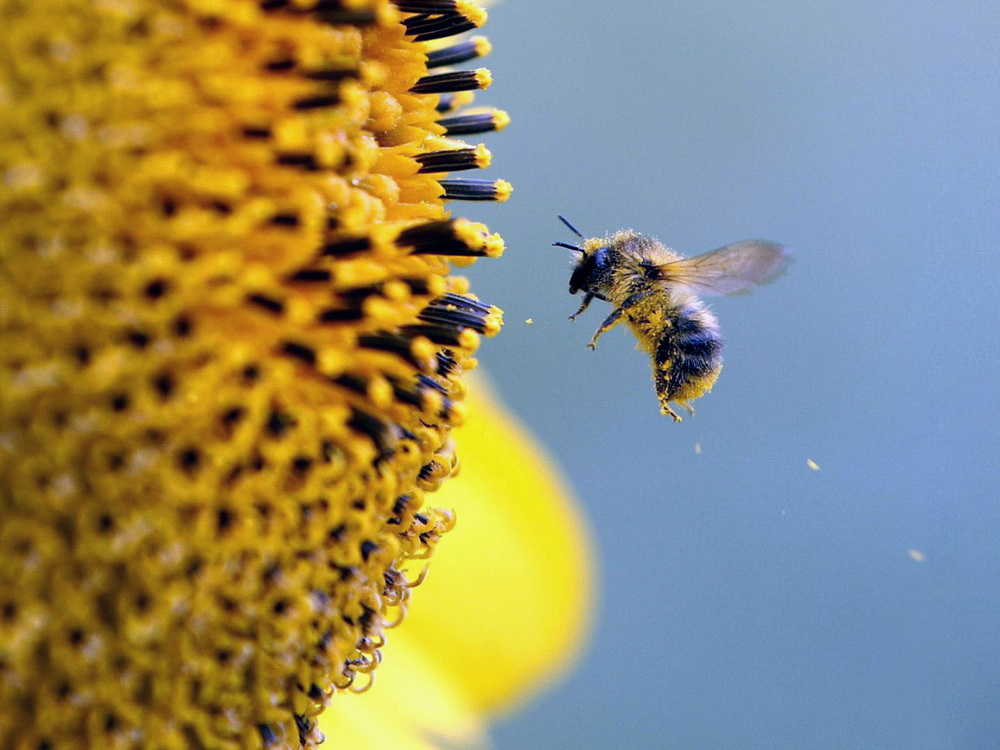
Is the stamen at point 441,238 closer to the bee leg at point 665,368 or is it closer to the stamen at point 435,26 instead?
the stamen at point 435,26

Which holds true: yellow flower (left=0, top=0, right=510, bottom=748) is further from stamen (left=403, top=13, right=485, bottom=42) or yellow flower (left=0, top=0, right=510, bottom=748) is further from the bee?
the bee

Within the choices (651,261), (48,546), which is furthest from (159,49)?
(651,261)

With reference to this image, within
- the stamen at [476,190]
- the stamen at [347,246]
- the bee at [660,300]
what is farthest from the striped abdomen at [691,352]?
the stamen at [347,246]

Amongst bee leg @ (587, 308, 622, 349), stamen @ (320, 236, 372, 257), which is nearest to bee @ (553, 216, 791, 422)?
bee leg @ (587, 308, 622, 349)

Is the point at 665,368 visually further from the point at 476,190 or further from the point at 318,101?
the point at 318,101

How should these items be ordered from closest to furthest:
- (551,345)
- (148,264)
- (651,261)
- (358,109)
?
(148,264), (358,109), (651,261), (551,345)

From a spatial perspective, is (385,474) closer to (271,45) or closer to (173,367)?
(173,367)
